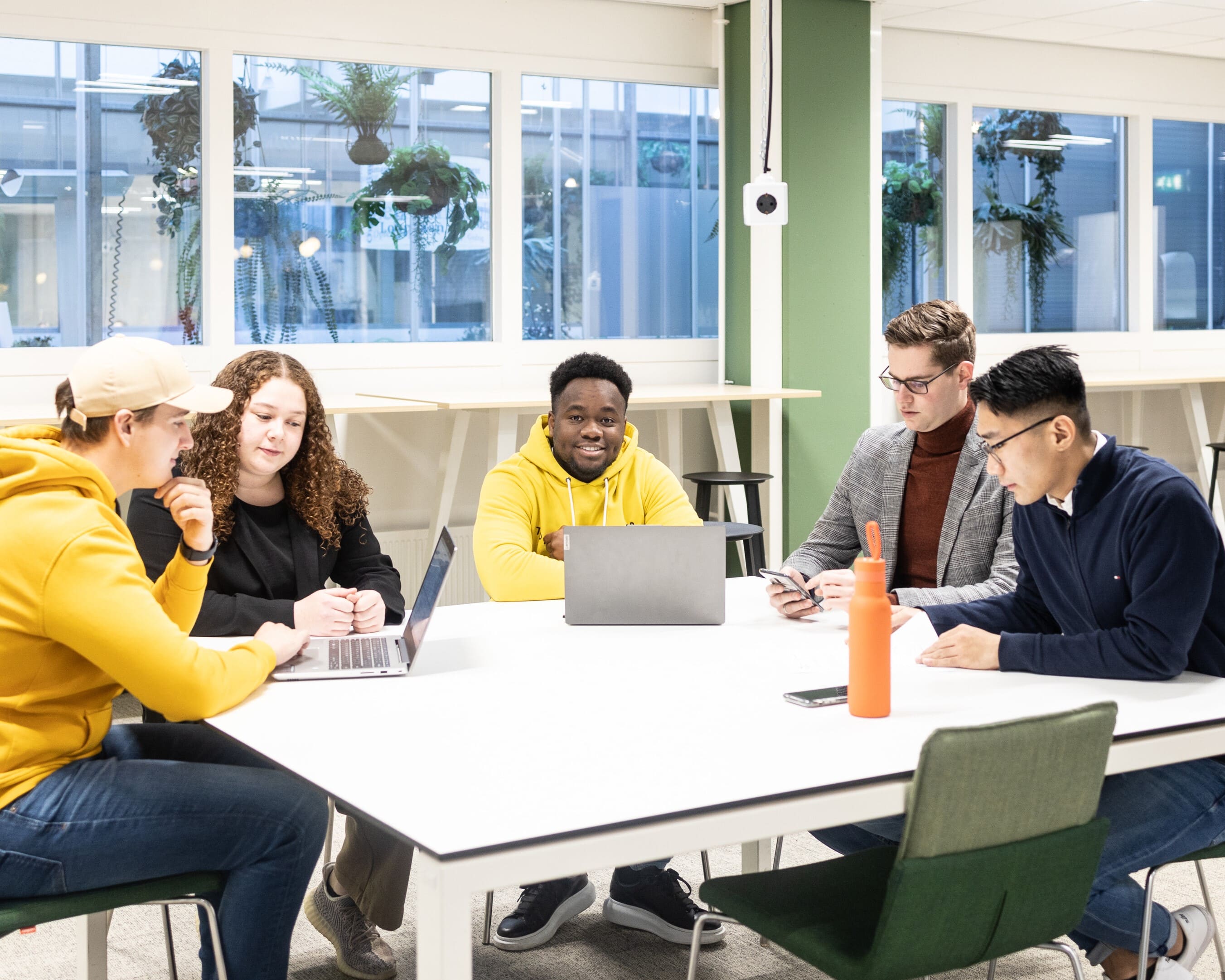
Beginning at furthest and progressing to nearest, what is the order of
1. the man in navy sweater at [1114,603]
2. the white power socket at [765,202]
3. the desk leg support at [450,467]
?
the desk leg support at [450,467] → the white power socket at [765,202] → the man in navy sweater at [1114,603]

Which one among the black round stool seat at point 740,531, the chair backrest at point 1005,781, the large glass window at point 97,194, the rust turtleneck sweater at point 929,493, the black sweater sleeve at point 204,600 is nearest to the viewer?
the chair backrest at point 1005,781

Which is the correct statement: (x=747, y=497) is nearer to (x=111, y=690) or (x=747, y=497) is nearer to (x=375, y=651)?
(x=375, y=651)

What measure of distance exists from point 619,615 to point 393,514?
10.1 feet

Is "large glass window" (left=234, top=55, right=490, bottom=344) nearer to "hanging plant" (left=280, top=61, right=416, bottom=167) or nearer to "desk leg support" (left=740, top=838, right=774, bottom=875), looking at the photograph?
"hanging plant" (left=280, top=61, right=416, bottom=167)

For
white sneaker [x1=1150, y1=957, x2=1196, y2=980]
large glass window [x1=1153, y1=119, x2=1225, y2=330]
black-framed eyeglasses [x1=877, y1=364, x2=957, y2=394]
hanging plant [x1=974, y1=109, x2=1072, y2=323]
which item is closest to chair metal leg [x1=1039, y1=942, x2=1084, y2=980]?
white sneaker [x1=1150, y1=957, x2=1196, y2=980]

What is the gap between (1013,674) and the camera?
206 centimetres

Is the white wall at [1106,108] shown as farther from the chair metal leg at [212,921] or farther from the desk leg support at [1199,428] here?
the chair metal leg at [212,921]

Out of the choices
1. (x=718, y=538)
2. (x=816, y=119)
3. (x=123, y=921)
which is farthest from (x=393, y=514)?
(x=718, y=538)

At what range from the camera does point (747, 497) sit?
5285 millimetres

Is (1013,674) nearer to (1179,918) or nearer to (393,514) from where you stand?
(1179,918)

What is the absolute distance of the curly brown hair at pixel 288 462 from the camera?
2529 mm

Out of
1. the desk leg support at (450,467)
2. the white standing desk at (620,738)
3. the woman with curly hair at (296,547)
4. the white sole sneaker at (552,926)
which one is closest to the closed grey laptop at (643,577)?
the white standing desk at (620,738)

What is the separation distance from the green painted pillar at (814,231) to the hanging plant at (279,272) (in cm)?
174

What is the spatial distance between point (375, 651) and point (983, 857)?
1.05 m
